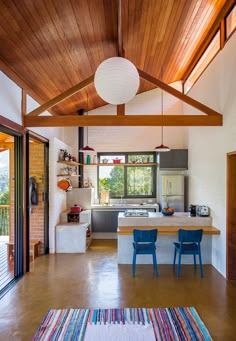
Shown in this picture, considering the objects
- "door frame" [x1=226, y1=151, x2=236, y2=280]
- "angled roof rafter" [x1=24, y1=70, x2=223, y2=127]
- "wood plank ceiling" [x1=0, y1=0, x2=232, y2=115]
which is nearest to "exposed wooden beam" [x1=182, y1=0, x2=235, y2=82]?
"wood plank ceiling" [x1=0, y1=0, x2=232, y2=115]

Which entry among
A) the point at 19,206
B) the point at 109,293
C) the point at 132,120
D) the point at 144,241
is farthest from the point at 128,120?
the point at 109,293

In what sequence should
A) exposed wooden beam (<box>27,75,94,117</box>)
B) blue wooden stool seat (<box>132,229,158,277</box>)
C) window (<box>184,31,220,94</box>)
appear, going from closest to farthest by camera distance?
blue wooden stool seat (<box>132,229,158,277</box>) < exposed wooden beam (<box>27,75,94,117</box>) < window (<box>184,31,220,94</box>)

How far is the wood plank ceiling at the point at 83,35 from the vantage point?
9.31ft

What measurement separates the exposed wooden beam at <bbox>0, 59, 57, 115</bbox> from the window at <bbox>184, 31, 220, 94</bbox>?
11.2 ft

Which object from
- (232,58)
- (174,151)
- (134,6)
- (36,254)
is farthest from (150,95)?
(36,254)

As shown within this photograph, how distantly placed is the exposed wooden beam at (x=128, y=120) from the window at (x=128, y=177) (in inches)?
118

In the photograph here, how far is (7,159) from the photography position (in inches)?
220

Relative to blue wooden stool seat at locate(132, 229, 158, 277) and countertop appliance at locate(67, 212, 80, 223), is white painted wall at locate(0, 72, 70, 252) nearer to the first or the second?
countertop appliance at locate(67, 212, 80, 223)

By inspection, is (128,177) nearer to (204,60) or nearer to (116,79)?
(204,60)

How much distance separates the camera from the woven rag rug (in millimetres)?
2531

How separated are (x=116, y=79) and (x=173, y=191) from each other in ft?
14.9

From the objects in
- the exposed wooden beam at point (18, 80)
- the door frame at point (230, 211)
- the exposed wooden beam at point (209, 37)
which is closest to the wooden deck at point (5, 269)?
the exposed wooden beam at point (18, 80)

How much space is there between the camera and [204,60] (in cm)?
512

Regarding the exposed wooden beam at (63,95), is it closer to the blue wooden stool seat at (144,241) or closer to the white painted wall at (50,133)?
the white painted wall at (50,133)
